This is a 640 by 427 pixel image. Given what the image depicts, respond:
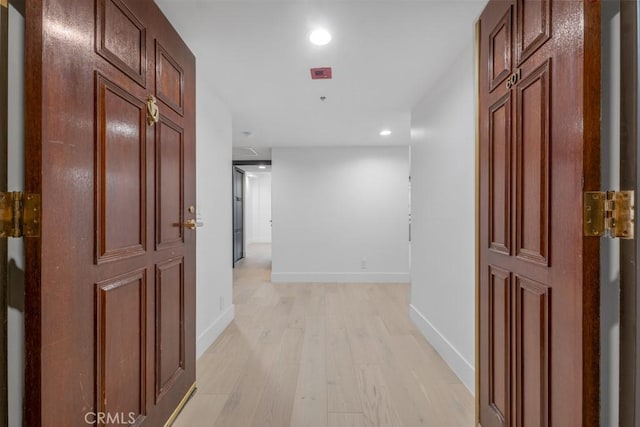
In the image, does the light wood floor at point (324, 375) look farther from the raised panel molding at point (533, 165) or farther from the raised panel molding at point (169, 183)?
the raised panel molding at point (533, 165)

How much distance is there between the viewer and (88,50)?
3.14 ft

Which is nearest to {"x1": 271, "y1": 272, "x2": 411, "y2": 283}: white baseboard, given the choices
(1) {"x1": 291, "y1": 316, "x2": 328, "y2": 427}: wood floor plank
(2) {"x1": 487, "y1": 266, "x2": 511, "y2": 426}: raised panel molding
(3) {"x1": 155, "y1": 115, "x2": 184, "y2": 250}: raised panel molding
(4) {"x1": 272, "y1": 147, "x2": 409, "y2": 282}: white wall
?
(4) {"x1": 272, "y1": 147, "x2": 409, "y2": 282}: white wall

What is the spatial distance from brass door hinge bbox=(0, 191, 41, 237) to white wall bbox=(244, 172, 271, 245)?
32.3 feet

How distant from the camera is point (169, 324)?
4.96 feet

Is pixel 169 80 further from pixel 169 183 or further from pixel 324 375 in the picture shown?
pixel 324 375

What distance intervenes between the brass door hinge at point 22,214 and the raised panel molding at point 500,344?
4.92ft

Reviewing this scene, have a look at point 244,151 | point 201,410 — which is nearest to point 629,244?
point 201,410

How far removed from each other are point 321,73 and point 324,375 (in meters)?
2.14

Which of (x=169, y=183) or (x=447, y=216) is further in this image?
(x=447, y=216)

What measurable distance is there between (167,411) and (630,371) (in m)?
1.75

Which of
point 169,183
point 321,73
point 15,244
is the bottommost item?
point 15,244

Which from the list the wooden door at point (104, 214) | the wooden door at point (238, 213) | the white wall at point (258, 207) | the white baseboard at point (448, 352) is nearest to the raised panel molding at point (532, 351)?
the white baseboard at point (448, 352)

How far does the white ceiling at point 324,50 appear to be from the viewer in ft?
5.33

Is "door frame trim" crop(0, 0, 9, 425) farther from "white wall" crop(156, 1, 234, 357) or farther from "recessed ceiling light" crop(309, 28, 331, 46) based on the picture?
"recessed ceiling light" crop(309, 28, 331, 46)
